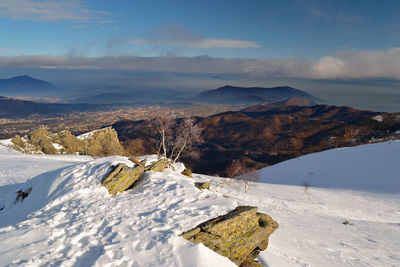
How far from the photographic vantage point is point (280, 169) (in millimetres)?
65062

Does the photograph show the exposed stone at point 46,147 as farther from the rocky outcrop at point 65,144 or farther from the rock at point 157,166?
the rock at point 157,166

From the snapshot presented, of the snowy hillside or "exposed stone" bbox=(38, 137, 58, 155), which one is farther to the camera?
"exposed stone" bbox=(38, 137, 58, 155)

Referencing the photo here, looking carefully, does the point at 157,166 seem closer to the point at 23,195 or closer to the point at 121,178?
the point at 121,178

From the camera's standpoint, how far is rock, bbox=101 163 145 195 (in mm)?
15414

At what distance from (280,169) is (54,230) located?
62.9 m

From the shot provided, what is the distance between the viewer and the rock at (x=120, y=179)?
1541 cm

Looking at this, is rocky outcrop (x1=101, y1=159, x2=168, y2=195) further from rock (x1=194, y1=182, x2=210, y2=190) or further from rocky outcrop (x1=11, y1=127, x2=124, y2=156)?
rocky outcrop (x1=11, y1=127, x2=124, y2=156)

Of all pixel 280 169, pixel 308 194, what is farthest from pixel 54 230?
pixel 280 169

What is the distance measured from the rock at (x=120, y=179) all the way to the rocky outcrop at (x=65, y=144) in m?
57.9

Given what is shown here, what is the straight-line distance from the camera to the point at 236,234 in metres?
11.5

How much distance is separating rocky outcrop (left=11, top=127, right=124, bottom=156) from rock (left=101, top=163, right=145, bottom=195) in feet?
190

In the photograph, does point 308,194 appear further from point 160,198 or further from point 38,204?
point 38,204

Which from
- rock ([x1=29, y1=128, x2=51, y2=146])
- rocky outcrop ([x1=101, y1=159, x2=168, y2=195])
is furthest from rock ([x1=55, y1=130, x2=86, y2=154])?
rocky outcrop ([x1=101, y1=159, x2=168, y2=195])

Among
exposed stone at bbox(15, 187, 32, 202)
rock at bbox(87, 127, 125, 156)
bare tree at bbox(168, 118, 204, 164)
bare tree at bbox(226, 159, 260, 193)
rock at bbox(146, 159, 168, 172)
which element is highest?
bare tree at bbox(168, 118, 204, 164)
